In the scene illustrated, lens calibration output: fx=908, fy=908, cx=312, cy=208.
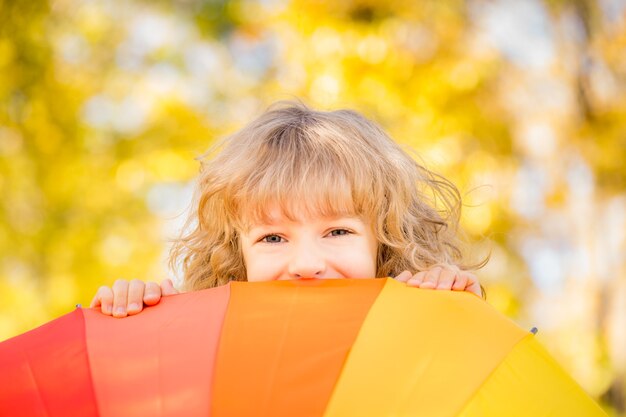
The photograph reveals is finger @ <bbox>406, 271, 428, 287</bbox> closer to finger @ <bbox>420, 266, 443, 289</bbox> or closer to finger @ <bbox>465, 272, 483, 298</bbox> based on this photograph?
finger @ <bbox>420, 266, 443, 289</bbox>

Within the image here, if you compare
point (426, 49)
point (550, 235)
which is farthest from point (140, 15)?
point (550, 235)

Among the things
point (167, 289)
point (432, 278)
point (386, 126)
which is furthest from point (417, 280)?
point (386, 126)

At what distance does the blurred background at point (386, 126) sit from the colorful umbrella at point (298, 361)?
18.3 ft

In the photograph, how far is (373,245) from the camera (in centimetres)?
312

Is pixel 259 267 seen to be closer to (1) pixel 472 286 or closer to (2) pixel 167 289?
(2) pixel 167 289

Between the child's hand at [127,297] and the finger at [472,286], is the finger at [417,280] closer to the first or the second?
the finger at [472,286]

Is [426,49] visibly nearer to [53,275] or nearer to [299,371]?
[53,275]

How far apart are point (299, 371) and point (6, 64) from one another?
920 cm

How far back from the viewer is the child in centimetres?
286

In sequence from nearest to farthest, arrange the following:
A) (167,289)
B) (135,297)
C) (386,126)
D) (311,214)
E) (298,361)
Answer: (298,361) → (135,297) → (167,289) → (311,214) → (386,126)

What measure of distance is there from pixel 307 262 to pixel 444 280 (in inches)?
16.4

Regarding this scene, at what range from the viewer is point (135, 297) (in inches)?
103

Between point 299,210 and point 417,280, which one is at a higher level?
point 299,210

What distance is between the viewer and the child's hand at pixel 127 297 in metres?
2.58
